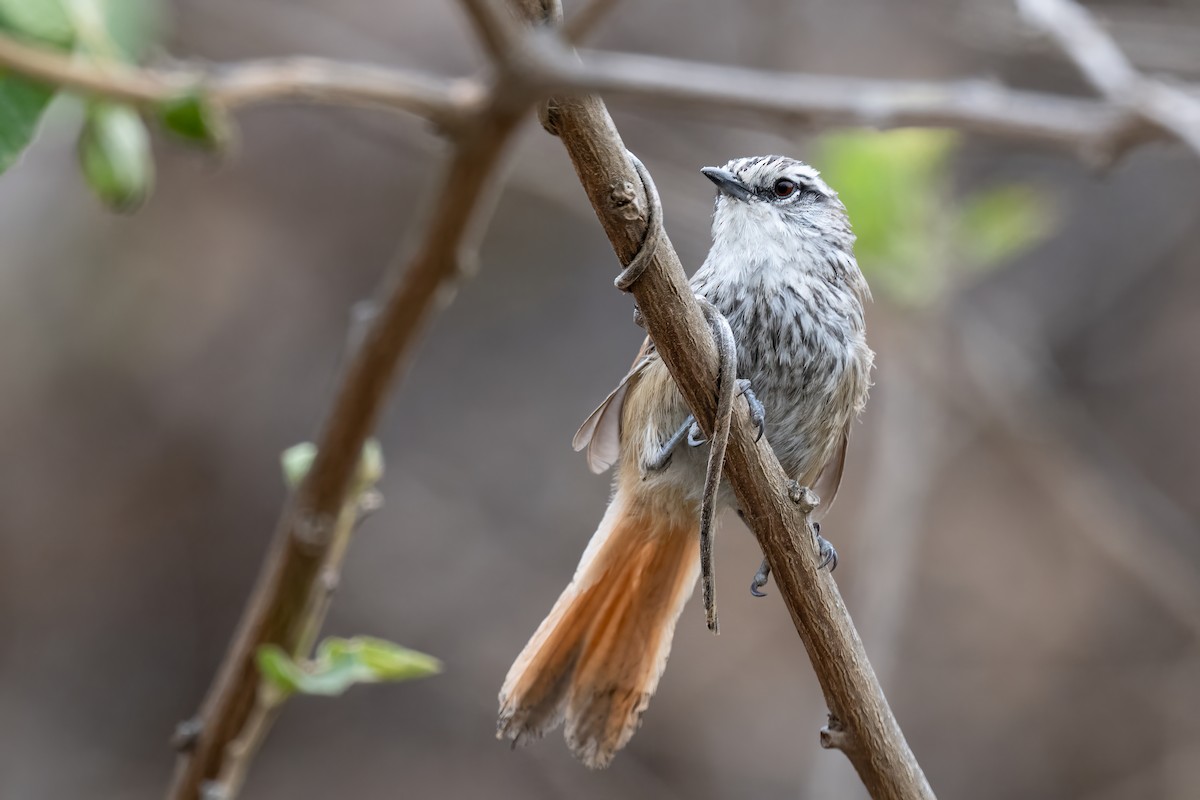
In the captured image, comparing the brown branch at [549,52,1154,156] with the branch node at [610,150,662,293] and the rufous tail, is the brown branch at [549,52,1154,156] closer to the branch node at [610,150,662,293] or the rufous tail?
the branch node at [610,150,662,293]

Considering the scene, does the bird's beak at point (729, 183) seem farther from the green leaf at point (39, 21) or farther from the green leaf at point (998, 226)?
the green leaf at point (998, 226)

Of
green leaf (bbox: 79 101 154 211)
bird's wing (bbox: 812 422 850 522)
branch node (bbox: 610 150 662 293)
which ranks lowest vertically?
branch node (bbox: 610 150 662 293)

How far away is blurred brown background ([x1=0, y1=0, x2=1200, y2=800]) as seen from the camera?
463 centimetres

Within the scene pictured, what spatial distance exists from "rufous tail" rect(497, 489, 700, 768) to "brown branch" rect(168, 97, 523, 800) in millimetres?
338

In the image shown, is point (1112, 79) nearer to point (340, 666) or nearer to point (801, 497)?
point (801, 497)

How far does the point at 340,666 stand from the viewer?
1.57 meters

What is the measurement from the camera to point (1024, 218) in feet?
10.8

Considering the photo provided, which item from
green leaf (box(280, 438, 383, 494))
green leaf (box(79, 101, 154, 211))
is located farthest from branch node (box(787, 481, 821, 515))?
green leaf (box(79, 101, 154, 211))

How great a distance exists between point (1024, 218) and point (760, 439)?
7.50ft

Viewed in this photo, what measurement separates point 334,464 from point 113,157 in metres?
0.48

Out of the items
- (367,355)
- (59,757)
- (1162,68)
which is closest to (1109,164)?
(367,355)

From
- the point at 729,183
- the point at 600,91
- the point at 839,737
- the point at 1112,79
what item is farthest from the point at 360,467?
the point at 1112,79

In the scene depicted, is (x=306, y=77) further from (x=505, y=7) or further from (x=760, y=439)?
(x=760, y=439)

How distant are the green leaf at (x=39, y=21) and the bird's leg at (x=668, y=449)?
0.98 meters
